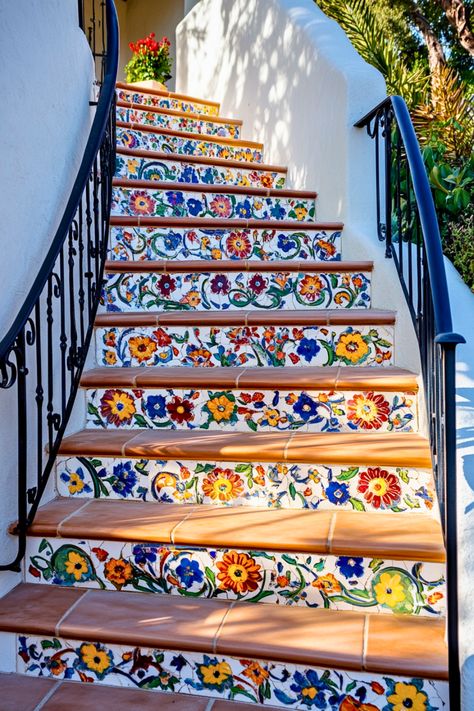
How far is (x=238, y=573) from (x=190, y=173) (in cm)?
251

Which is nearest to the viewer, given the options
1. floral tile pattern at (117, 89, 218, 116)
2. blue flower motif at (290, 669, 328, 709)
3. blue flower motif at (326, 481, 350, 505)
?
blue flower motif at (290, 669, 328, 709)

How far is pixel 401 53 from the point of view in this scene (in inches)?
371

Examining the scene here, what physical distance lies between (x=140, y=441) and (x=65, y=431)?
11.8 inches

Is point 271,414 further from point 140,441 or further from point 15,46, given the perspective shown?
point 15,46

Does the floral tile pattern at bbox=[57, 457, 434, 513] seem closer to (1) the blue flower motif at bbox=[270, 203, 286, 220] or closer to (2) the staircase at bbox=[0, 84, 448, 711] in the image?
(2) the staircase at bbox=[0, 84, 448, 711]

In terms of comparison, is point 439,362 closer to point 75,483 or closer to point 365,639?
point 365,639

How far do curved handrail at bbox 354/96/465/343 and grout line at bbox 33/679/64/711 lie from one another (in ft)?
4.27

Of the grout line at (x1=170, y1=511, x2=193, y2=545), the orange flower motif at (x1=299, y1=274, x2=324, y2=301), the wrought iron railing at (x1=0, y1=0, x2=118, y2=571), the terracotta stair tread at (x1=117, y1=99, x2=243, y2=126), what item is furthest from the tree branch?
the grout line at (x1=170, y1=511, x2=193, y2=545)

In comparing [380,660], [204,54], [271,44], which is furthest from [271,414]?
[204,54]

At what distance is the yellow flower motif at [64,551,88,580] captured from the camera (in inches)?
68.6

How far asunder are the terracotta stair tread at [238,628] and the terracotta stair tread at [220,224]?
1.71 metres

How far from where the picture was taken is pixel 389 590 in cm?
155

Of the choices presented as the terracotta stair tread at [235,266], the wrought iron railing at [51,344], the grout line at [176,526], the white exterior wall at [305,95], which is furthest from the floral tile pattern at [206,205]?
the grout line at [176,526]

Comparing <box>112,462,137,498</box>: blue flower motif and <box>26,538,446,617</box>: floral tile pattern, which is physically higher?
<box>112,462,137,498</box>: blue flower motif
